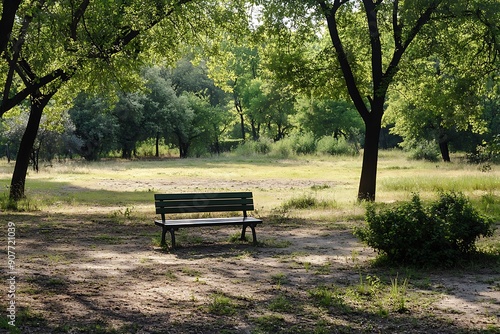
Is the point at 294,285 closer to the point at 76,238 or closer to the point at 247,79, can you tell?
the point at 76,238

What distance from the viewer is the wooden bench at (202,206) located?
11.1 meters

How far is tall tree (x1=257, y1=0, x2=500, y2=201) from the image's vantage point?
57.3 feet

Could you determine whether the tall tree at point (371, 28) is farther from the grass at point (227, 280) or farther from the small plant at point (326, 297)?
the small plant at point (326, 297)

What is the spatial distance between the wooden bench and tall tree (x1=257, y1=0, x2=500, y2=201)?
8346 millimetres

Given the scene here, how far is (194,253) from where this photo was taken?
416 inches

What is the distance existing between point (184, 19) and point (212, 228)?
7.90 m

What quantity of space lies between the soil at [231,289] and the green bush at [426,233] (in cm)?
33

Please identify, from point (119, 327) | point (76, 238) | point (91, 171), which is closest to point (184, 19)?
point (76, 238)

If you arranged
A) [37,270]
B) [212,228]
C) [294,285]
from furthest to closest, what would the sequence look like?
[212,228]
[37,270]
[294,285]

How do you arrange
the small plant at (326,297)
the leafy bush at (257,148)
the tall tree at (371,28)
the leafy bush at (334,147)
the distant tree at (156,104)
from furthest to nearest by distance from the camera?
1. the leafy bush at (257,148)
2. the distant tree at (156,104)
3. the leafy bush at (334,147)
4. the tall tree at (371,28)
5. the small plant at (326,297)

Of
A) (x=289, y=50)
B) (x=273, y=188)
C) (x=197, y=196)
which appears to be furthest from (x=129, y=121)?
(x=197, y=196)

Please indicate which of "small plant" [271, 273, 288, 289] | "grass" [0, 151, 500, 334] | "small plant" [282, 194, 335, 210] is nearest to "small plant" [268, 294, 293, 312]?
"grass" [0, 151, 500, 334]

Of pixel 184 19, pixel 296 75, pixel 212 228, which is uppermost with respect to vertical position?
pixel 184 19

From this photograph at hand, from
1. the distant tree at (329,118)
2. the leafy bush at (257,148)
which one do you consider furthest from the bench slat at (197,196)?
the distant tree at (329,118)
